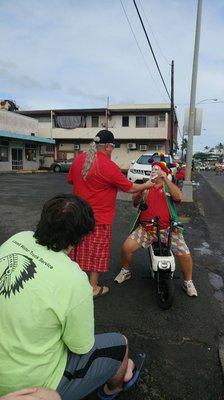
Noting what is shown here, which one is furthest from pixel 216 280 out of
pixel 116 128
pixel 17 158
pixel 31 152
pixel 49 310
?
pixel 116 128

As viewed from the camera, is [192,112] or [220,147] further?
[220,147]

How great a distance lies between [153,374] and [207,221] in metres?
7.72

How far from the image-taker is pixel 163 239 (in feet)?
15.4

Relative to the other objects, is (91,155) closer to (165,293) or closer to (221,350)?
(165,293)

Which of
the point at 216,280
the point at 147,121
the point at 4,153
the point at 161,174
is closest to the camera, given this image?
the point at 161,174

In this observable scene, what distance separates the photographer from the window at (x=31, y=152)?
37.2m

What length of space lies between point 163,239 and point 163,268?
21.1 inches

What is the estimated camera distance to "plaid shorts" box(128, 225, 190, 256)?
15.4ft

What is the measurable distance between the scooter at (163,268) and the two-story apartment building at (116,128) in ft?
115

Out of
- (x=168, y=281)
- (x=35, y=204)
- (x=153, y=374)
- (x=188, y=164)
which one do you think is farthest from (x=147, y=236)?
(x=188, y=164)

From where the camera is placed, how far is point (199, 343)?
3.67 meters

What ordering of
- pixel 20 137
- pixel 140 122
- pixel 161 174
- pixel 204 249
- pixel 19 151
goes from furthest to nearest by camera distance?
pixel 140 122 < pixel 19 151 < pixel 20 137 < pixel 204 249 < pixel 161 174

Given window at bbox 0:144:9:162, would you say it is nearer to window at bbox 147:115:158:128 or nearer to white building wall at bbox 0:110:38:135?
white building wall at bbox 0:110:38:135

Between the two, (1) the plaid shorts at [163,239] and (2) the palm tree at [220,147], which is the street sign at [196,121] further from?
(2) the palm tree at [220,147]
